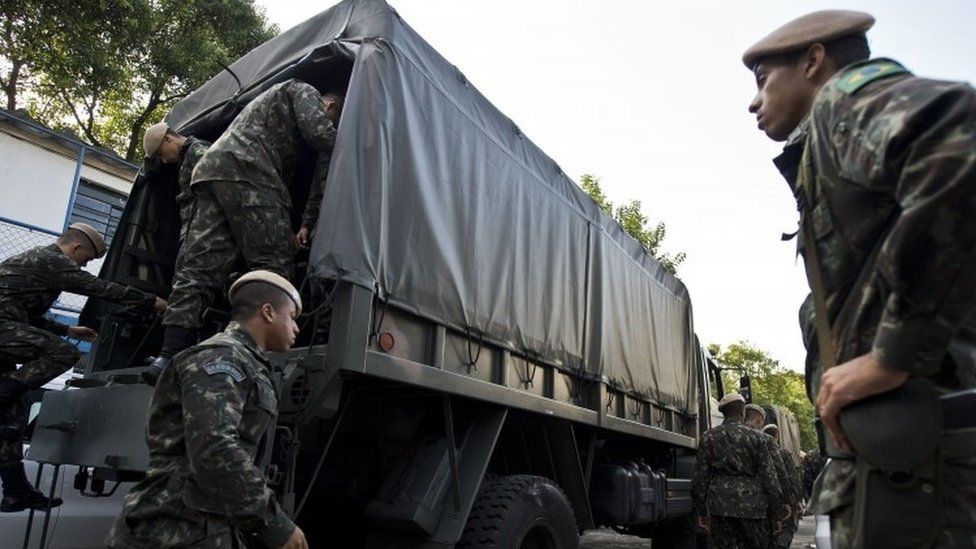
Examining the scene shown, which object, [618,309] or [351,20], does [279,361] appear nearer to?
[351,20]

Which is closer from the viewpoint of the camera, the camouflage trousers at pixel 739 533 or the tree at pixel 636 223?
the camouflage trousers at pixel 739 533

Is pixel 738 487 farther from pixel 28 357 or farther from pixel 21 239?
pixel 21 239

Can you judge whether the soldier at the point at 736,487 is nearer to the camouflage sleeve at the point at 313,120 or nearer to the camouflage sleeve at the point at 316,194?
the camouflage sleeve at the point at 316,194

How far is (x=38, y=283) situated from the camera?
13.0 ft

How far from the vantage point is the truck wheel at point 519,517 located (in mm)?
3299

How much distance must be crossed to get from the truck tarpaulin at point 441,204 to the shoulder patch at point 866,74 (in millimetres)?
1859

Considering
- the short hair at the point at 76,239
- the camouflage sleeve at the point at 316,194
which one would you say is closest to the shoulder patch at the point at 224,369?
the camouflage sleeve at the point at 316,194

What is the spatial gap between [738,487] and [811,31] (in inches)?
195

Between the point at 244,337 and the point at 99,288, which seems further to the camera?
the point at 99,288

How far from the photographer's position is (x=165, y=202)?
13.9ft

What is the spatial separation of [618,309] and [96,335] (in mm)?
3758

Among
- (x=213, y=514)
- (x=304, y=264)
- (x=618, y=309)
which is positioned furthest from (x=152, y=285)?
(x=618, y=309)

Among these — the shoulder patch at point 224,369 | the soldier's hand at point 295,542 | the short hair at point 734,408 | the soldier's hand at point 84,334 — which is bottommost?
the soldier's hand at point 295,542

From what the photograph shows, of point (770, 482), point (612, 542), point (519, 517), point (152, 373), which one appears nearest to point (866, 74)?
point (519, 517)
